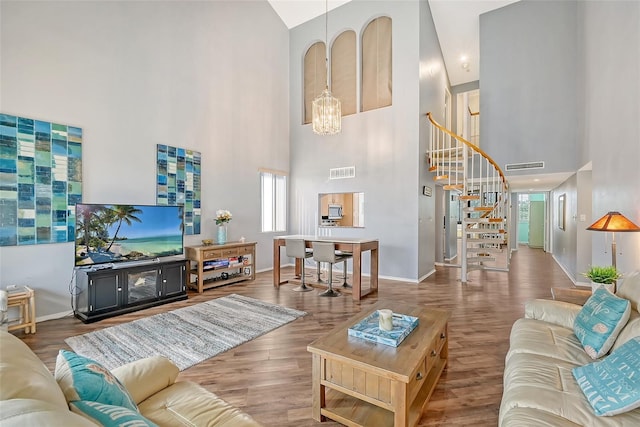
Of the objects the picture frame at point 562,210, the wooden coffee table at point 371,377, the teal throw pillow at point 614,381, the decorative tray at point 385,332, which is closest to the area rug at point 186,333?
the wooden coffee table at point 371,377

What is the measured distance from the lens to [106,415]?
0.81 meters

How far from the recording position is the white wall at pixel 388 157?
5.38 metres

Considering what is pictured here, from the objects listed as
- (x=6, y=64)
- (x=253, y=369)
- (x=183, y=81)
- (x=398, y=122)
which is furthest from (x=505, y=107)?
(x=6, y=64)

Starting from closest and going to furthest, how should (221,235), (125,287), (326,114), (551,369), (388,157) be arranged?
(551,369), (125,287), (326,114), (221,235), (388,157)

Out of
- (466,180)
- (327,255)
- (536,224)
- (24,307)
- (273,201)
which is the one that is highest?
(466,180)

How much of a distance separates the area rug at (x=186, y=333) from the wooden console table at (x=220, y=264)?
82cm

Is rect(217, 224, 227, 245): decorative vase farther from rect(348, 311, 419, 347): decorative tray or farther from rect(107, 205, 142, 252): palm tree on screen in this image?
rect(348, 311, 419, 347): decorative tray

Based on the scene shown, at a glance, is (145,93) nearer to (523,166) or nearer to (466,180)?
(466,180)

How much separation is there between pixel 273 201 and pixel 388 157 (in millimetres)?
2648

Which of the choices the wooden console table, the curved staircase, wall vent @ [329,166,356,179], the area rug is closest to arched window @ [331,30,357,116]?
wall vent @ [329,166,356,179]

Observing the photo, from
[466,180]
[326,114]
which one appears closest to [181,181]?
[326,114]

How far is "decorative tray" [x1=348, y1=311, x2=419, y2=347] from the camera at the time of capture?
5.99ft

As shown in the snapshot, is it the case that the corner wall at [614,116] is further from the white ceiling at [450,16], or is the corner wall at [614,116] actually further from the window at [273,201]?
the window at [273,201]

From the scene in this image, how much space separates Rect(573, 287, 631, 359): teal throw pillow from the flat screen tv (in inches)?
177
